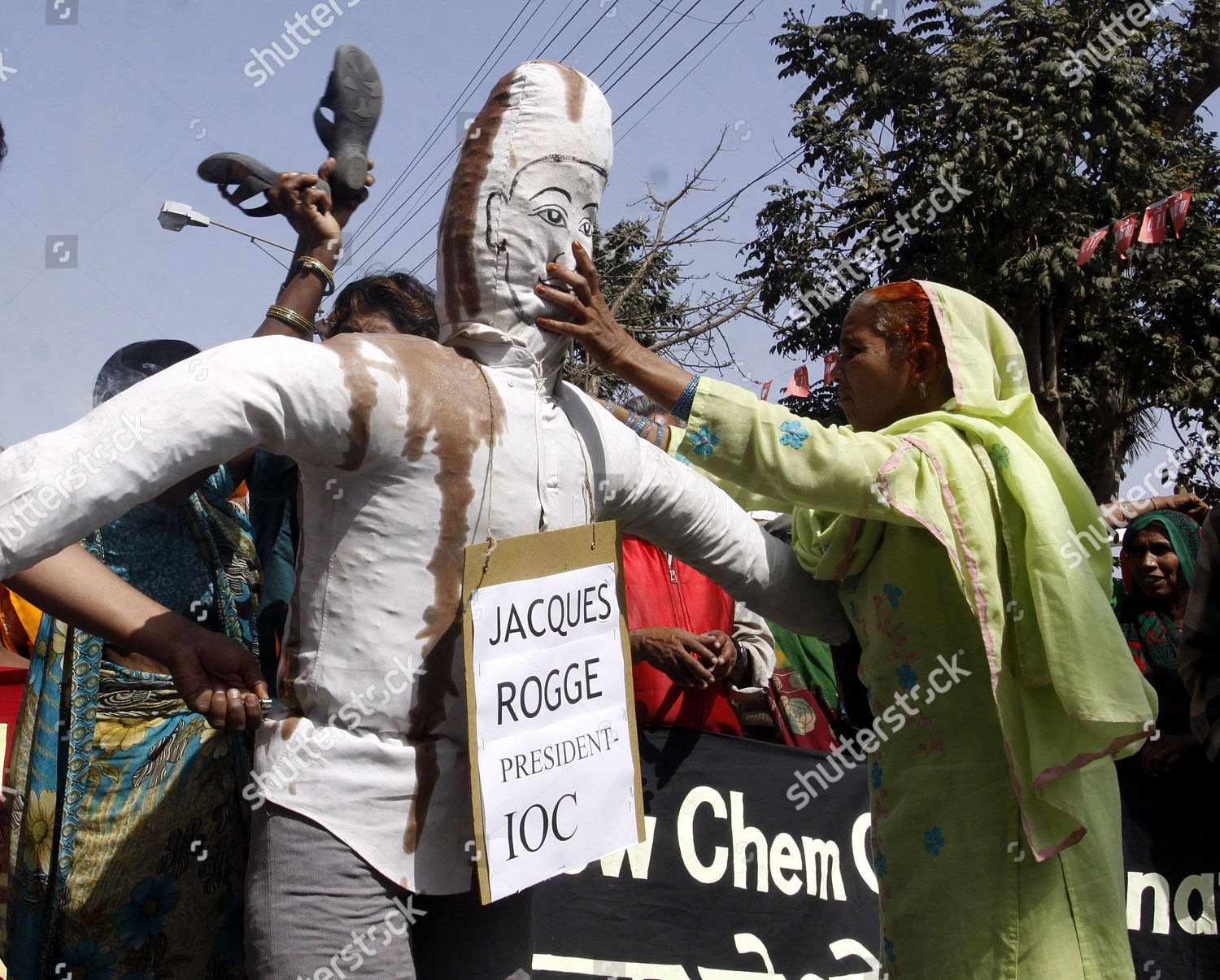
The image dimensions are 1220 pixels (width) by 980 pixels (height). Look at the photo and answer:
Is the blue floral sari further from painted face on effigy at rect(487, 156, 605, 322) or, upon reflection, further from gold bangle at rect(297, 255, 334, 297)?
painted face on effigy at rect(487, 156, 605, 322)

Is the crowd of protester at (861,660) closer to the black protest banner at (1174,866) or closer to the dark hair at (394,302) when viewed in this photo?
→ the dark hair at (394,302)

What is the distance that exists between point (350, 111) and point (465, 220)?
14.3 inches

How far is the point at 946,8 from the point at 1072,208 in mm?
2744

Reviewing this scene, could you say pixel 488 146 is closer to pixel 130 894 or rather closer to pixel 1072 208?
pixel 130 894

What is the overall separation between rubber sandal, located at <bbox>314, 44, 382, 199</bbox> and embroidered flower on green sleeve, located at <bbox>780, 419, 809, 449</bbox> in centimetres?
96

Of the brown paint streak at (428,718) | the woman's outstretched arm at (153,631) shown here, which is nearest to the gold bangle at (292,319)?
the woman's outstretched arm at (153,631)

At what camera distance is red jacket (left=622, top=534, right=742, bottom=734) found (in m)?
3.69

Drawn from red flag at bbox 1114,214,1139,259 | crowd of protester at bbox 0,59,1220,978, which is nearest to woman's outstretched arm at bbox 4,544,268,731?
crowd of protester at bbox 0,59,1220,978

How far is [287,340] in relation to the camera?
1.75 meters

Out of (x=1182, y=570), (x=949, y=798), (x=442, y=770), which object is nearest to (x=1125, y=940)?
(x=949, y=798)

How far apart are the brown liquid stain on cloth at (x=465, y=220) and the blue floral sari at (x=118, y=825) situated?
831 millimetres

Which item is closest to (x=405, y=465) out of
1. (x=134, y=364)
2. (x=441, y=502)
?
(x=441, y=502)

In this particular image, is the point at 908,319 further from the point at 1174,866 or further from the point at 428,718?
the point at 1174,866

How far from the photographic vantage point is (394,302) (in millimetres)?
3244
